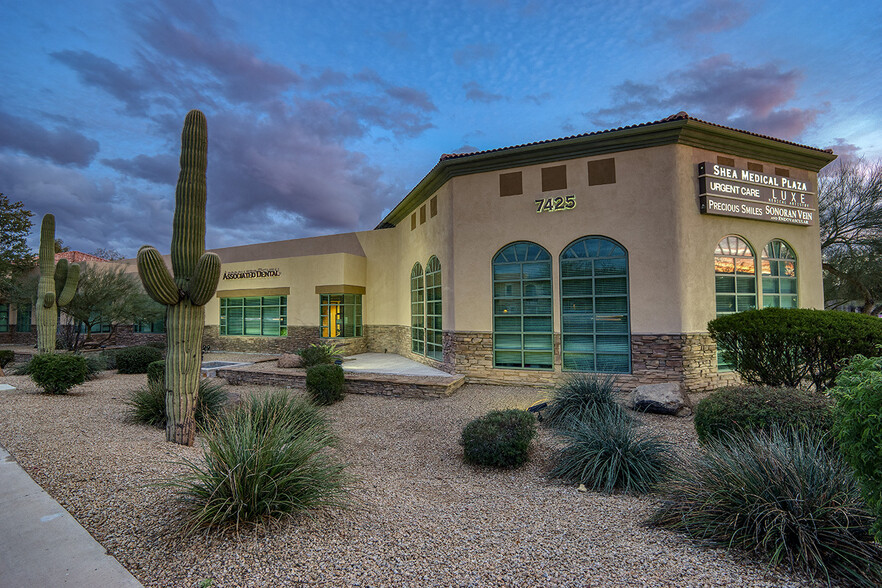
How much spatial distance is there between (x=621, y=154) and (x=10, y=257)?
33.1 m

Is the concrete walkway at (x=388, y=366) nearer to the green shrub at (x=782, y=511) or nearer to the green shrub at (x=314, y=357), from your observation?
the green shrub at (x=314, y=357)

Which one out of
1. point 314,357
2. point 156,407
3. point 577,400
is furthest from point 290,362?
point 577,400

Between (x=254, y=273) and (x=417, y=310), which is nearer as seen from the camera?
(x=417, y=310)

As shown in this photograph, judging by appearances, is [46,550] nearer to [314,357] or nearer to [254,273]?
[314,357]

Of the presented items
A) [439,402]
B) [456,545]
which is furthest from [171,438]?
[439,402]

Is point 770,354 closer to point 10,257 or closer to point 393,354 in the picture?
point 393,354

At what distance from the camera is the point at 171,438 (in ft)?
20.9

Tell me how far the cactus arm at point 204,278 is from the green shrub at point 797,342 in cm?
973

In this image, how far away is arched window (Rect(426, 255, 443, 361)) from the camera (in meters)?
14.1

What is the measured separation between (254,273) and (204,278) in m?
16.1

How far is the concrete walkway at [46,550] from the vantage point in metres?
2.75

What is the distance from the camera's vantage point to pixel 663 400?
346 inches

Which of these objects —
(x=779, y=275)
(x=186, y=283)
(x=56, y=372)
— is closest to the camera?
(x=186, y=283)

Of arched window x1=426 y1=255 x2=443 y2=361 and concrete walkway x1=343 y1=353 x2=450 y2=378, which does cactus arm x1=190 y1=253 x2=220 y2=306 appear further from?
arched window x1=426 y1=255 x2=443 y2=361
